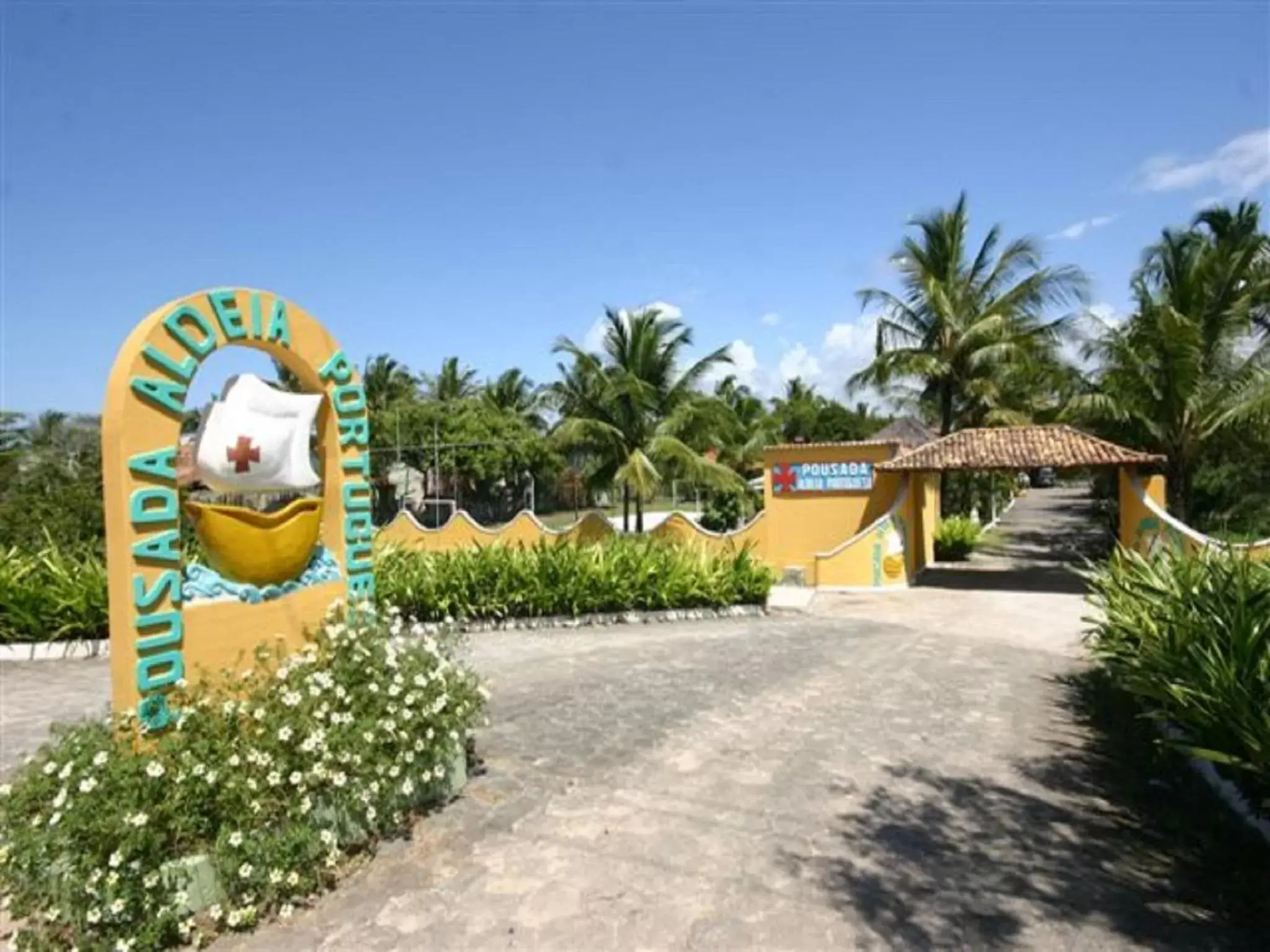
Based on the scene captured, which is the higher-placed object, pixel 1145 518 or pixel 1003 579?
pixel 1145 518

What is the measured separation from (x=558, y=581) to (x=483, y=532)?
6.68 meters

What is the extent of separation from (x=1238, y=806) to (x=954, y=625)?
7.14 meters

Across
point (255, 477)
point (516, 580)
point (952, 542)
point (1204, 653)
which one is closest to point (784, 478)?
point (952, 542)

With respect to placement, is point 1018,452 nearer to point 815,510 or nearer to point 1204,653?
point 815,510

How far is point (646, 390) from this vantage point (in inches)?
653

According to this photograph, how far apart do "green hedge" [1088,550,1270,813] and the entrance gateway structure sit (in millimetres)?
7461

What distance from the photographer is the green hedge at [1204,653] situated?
4402 mm

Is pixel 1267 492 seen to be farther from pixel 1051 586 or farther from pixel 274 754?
pixel 274 754

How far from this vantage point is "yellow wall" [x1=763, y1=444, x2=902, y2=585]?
635 inches

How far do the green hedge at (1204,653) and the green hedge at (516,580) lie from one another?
621 cm

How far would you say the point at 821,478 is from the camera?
645 inches

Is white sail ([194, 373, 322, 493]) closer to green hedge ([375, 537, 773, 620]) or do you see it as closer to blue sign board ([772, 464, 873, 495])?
green hedge ([375, 537, 773, 620])

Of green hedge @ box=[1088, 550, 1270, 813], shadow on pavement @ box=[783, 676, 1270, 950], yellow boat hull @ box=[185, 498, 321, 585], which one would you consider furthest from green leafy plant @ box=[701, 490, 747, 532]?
yellow boat hull @ box=[185, 498, 321, 585]

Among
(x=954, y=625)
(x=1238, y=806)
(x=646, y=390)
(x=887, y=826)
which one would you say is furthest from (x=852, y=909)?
(x=646, y=390)
